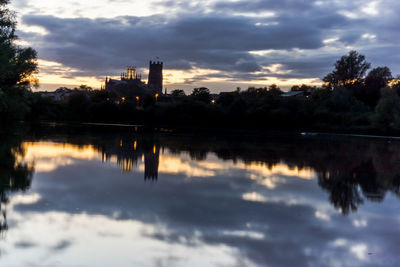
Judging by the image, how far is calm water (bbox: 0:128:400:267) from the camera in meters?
7.74

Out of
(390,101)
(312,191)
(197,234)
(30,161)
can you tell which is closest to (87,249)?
(197,234)

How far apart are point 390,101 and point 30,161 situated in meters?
65.1

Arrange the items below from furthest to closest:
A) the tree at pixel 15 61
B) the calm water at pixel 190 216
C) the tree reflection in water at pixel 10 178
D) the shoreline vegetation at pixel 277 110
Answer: the shoreline vegetation at pixel 277 110, the tree at pixel 15 61, the tree reflection in water at pixel 10 178, the calm water at pixel 190 216

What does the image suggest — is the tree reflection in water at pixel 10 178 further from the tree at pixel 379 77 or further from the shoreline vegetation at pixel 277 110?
the tree at pixel 379 77

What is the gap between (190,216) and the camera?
1061cm

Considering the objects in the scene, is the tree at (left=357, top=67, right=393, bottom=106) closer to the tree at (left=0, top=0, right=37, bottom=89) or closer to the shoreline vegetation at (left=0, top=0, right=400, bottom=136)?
the shoreline vegetation at (left=0, top=0, right=400, bottom=136)

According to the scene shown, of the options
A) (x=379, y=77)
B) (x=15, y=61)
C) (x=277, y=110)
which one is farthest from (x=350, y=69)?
(x=15, y=61)

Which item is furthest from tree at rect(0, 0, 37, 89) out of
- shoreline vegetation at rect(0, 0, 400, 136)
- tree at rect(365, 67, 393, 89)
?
tree at rect(365, 67, 393, 89)

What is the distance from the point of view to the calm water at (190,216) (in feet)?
25.4

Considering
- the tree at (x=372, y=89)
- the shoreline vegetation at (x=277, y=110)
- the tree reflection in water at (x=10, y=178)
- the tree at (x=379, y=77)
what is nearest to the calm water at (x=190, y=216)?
the tree reflection in water at (x=10, y=178)

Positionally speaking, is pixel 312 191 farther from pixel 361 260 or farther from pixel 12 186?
pixel 12 186

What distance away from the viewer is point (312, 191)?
15219 millimetres

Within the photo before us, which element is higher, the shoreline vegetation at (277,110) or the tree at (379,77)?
the tree at (379,77)

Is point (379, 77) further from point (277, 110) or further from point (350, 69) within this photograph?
point (277, 110)
